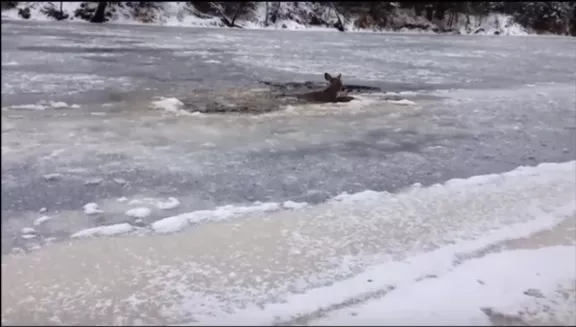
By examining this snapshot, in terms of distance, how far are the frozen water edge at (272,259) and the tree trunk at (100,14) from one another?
1515 centimetres

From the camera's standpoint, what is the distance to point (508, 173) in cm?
459

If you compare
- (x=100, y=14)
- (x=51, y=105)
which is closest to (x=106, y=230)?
(x=51, y=105)

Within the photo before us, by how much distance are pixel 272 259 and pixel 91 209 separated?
1.22 meters

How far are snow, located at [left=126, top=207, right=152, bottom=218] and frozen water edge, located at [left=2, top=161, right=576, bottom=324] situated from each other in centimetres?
36

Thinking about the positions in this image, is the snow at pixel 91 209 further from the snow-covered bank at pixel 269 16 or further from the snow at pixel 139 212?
the snow-covered bank at pixel 269 16

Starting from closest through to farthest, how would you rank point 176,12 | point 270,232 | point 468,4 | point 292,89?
1. point 270,232
2. point 292,89
3. point 468,4
4. point 176,12

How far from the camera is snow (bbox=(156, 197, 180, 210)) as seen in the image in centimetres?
358

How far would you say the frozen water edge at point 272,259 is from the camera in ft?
7.34

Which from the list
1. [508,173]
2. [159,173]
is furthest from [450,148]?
[159,173]

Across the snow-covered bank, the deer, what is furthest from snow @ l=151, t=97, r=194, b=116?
the snow-covered bank

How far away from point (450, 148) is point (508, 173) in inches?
33.4

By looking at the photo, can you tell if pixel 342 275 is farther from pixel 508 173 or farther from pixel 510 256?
pixel 508 173

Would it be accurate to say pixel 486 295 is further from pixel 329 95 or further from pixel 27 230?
pixel 329 95

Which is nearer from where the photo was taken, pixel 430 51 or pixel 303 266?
pixel 303 266
